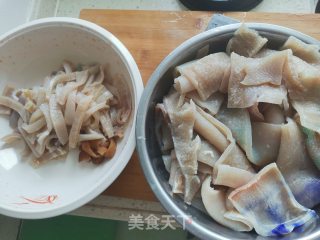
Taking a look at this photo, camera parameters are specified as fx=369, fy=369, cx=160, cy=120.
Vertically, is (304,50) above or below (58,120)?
above

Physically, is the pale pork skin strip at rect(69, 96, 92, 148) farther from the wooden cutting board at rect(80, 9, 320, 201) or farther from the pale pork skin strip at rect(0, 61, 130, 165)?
the wooden cutting board at rect(80, 9, 320, 201)

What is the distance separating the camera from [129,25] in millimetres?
1096

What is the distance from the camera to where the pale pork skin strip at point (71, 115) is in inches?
37.8

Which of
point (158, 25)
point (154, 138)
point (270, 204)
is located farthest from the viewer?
point (158, 25)

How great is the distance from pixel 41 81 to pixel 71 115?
219 mm

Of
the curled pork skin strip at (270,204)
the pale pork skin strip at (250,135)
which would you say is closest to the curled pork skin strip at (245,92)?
the pale pork skin strip at (250,135)

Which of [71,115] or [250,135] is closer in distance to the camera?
[250,135]

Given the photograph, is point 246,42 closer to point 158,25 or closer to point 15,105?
point 158,25

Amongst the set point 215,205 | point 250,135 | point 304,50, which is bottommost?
point 215,205

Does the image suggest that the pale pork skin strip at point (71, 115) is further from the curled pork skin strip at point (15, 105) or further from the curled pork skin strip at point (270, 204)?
the curled pork skin strip at point (270, 204)

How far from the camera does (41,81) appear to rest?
3.65ft

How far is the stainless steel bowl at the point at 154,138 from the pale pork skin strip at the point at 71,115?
154 mm

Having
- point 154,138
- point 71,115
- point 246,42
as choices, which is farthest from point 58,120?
point 246,42

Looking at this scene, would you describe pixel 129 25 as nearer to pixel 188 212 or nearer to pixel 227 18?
pixel 227 18
